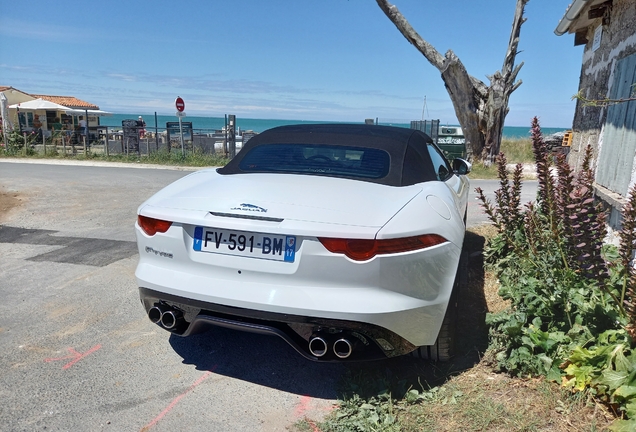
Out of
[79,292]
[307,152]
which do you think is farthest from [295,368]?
[79,292]

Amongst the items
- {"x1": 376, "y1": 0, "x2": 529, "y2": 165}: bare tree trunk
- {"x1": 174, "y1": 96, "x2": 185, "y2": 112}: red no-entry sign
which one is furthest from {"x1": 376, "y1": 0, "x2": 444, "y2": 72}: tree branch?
{"x1": 174, "y1": 96, "x2": 185, "y2": 112}: red no-entry sign

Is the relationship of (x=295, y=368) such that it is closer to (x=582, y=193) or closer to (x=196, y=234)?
(x=196, y=234)

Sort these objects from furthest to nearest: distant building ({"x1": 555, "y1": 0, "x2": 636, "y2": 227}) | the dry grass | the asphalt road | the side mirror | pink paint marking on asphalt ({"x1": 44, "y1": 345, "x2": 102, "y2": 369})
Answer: the side mirror
distant building ({"x1": 555, "y1": 0, "x2": 636, "y2": 227})
pink paint marking on asphalt ({"x1": 44, "y1": 345, "x2": 102, "y2": 369})
the asphalt road
the dry grass

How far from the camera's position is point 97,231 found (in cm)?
698

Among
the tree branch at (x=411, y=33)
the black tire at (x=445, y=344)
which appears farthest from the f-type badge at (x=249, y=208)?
the tree branch at (x=411, y=33)

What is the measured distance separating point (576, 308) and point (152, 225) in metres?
2.69

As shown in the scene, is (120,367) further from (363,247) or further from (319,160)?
(319,160)

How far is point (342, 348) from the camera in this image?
2613 millimetres

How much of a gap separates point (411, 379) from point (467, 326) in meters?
0.90

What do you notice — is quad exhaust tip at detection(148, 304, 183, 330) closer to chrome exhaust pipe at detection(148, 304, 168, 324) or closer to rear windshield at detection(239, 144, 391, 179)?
chrome exhaust pipe at detection(148, 304, 168, 324)

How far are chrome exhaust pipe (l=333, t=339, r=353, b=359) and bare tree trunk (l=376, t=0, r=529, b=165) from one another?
14872 mm

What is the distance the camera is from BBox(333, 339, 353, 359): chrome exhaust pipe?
8.48 ft

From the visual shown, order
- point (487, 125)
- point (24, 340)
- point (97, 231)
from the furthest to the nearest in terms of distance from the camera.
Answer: point (487, 125) → point (97, 231) → point (24, 340)

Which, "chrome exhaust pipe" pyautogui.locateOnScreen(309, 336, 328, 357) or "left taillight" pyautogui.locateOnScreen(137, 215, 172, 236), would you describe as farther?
"left taillight" pyautogui.locateOnScreen(137, 215, 172, 236)
